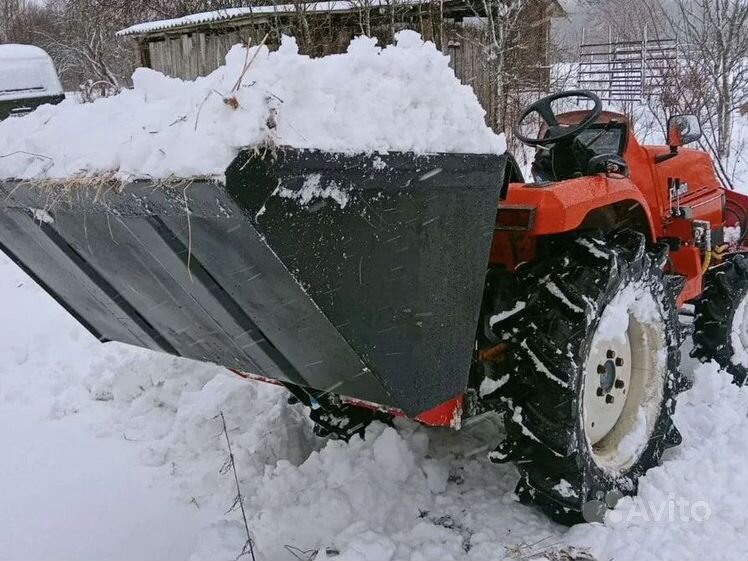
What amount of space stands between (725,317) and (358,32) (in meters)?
8.77

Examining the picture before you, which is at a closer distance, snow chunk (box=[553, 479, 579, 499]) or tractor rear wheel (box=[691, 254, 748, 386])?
snow chunk (box=[553, 479, 579, 499])

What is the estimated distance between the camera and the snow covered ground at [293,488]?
2.58 metres

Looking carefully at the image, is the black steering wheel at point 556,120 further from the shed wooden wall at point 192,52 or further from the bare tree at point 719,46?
the shed wooden wall at point 192,52

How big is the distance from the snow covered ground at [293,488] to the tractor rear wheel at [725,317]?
0.70ft

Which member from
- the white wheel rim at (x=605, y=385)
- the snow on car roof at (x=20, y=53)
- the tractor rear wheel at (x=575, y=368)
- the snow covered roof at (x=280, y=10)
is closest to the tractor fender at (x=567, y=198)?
the tractor rear wheel at (x=575, y=368)

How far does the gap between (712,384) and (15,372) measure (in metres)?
4.17

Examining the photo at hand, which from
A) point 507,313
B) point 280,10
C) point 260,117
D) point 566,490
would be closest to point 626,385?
point 566,490

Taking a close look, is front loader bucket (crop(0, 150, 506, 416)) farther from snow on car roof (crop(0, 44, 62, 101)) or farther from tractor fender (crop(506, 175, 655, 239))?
snow on car roof (crop(0, 44, 62, 101))

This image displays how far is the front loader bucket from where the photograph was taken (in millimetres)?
1563

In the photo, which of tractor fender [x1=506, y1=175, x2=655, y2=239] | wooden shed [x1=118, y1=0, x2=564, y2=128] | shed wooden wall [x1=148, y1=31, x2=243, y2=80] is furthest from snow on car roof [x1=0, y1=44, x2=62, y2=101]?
shed wooden wall [x1=148, y1=31, x2=243, y2=80]

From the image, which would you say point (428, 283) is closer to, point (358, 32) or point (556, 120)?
point (556, 120)

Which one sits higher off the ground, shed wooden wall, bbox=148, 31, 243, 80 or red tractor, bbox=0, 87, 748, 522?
shed wooden wall, bbox=148, 31, 243, 80

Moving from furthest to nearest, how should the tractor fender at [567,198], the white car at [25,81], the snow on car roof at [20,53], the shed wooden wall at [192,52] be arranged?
the shed wooden wall at [192,52]
the snow on car roof at [20,53]
the white car at [25,81]
the tractor fender at [567,198]

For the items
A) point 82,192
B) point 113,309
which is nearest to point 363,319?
point 82,192
